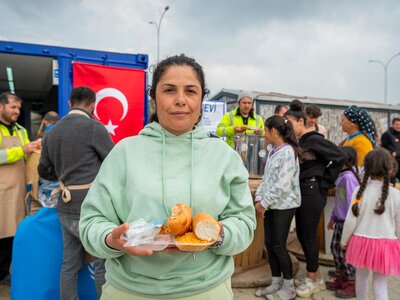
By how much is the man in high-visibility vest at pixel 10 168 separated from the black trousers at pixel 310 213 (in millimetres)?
2933

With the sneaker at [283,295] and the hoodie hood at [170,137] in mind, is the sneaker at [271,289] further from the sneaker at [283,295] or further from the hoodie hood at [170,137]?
the hoodie hood at [170,137]

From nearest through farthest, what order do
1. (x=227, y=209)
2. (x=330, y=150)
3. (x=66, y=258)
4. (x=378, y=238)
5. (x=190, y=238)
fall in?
(x=190, y=238), (x=227, y=209), (x=66, y=258), (x=378, y=238), (x=330, y=150)

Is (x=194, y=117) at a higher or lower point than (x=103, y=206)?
higher

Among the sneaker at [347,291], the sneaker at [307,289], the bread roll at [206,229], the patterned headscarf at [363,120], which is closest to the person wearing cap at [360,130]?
the patterned headscarf at [363,120]

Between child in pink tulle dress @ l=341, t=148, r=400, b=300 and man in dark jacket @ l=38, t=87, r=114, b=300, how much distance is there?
2.18 m

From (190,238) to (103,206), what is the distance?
1.23ft

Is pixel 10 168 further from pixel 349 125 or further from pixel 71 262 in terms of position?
pixel 349 125

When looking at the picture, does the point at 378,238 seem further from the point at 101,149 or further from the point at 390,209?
the point at 101,149

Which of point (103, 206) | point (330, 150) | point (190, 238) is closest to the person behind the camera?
point (190, 238)

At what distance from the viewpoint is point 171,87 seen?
1.29m

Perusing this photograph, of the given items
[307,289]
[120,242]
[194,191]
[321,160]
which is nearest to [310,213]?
[321,160]

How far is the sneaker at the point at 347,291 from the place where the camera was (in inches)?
131

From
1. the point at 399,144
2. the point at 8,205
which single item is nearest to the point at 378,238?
the point at 8,205

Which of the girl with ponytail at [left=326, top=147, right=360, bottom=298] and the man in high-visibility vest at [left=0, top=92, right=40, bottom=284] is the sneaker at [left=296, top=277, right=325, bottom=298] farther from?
the man in high-visibility vest at [left=0, top=92, right=40, bottom=284]
